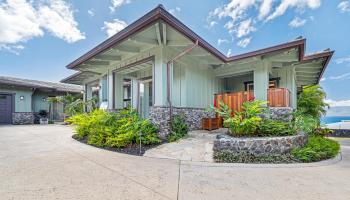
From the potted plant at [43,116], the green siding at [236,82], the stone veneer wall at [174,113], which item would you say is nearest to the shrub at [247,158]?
the stone veneer wall at [174,113]

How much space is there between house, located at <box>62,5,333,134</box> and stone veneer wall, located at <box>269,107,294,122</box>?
12 centimetres

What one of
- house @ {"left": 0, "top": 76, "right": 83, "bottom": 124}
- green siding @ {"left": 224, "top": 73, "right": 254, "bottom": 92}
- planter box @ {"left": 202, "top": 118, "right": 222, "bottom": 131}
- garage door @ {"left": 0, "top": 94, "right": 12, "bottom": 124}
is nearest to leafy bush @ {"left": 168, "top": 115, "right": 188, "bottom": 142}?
planter box @ {"left": 202, "top": 118, "right": 222, "bottom": 131}

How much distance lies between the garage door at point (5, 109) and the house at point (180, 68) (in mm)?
9049

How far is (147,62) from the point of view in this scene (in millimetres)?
7980

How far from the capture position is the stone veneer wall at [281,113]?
6.87 m

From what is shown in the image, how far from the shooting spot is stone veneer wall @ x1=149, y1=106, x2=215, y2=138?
6.87m

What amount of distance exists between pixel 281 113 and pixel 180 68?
4545 mm

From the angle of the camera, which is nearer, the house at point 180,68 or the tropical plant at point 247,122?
the tropical plant at point 247,122

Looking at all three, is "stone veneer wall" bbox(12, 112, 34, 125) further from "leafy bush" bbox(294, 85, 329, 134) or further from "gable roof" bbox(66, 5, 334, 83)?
"leafy bush" bbox(294, 85, 329, 134)

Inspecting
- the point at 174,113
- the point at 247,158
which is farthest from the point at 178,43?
the point at 247,158

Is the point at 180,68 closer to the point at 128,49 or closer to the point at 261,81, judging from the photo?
the point at 128,49

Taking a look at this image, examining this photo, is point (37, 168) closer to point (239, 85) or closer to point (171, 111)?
point (171, 111)

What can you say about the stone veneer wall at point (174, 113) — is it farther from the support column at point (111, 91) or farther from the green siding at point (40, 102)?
the green siding at point (40, 102)

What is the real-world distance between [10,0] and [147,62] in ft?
27.6
